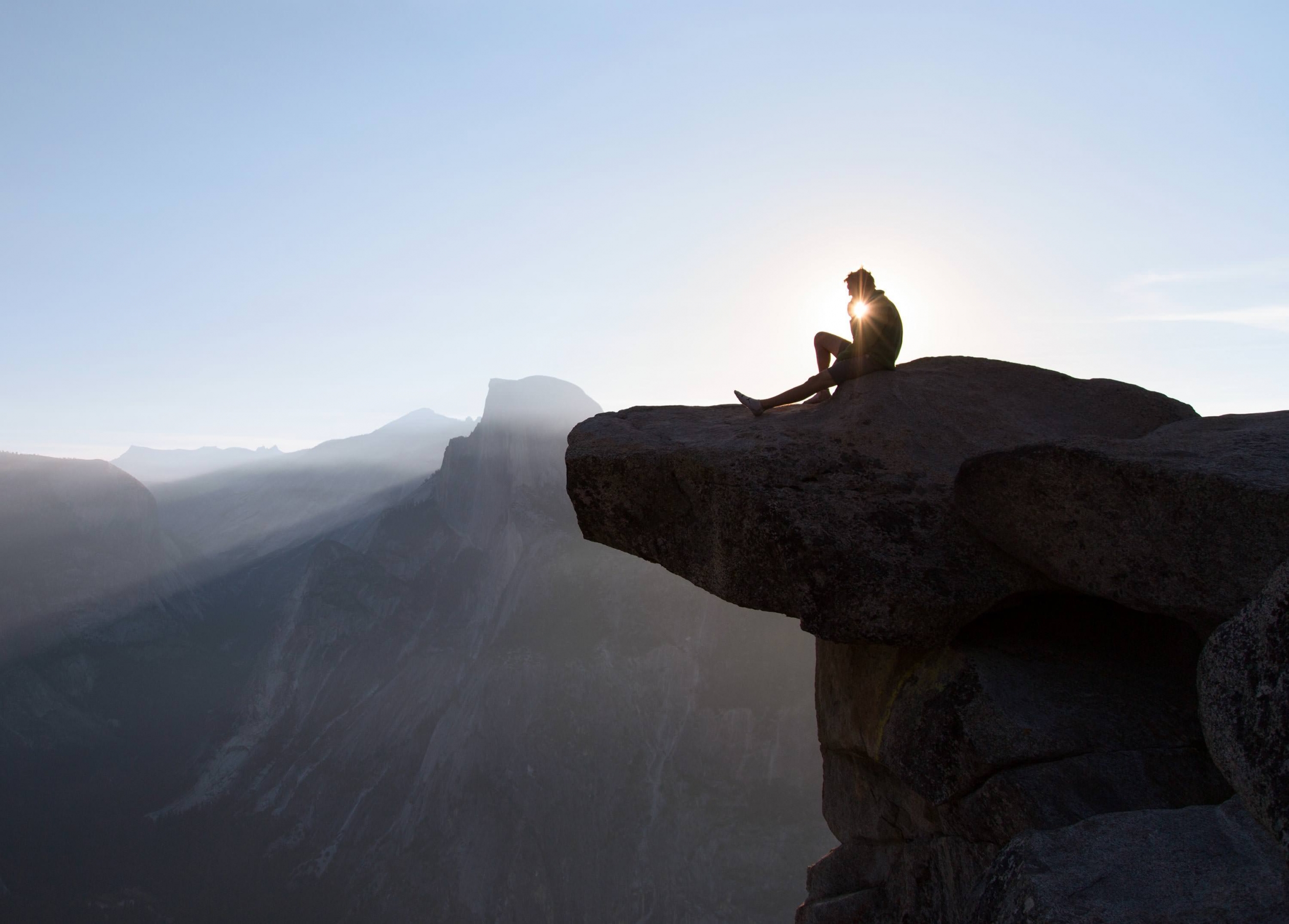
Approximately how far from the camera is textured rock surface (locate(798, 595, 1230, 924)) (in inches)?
230

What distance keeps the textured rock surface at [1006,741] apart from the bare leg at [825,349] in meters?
3.58

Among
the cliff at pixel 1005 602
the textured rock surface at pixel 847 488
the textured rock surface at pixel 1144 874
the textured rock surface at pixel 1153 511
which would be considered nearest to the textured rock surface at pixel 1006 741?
the cliff at pixel 1005 602

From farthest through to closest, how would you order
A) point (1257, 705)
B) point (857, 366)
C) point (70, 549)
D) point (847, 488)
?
point (70, 549), point (857, 366), point (847, 488), point (1257, 705)

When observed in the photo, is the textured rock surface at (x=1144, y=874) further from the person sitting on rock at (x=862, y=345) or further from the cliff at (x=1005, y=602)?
the person sitting on rock at (x=862, y=345)

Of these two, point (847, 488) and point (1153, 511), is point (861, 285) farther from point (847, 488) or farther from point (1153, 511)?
point (1153, 511)

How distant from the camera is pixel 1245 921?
133 inches

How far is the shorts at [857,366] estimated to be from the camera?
9352mm

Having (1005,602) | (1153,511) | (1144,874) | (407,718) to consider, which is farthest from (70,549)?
(1144,874)

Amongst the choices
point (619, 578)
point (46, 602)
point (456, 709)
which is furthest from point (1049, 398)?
point (46, 602)

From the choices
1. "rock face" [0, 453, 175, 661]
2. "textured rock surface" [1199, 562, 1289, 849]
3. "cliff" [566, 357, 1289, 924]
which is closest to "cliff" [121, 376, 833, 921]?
"rock face" [0, 453, 175, 661]

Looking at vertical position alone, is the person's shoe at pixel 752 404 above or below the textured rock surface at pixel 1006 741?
above

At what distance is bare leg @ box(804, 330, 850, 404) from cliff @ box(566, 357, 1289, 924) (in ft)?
2.12

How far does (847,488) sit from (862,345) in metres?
2.79

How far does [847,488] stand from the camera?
7355 millimetres
